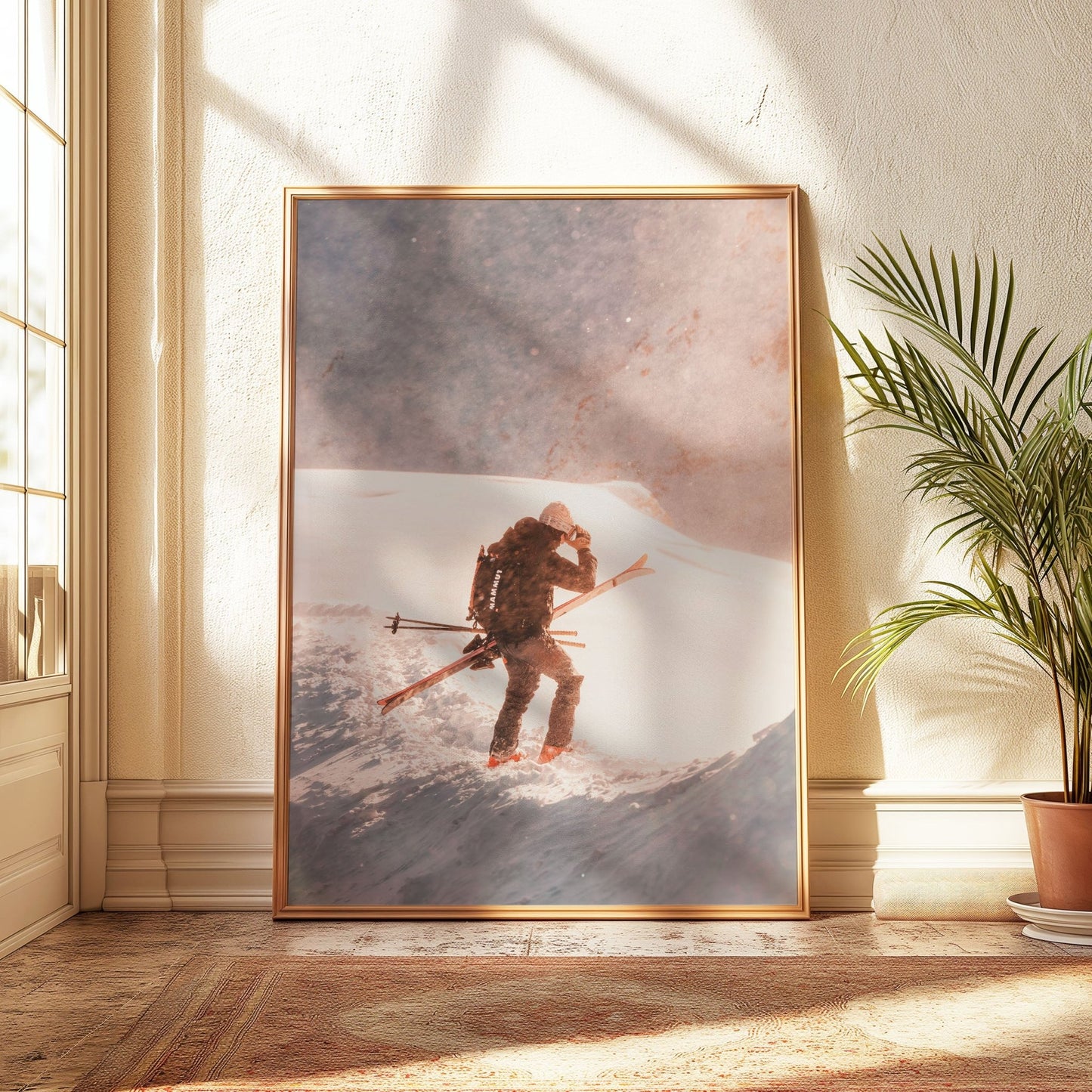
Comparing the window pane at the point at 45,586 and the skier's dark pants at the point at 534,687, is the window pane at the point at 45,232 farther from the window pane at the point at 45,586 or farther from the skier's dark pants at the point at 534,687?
the skier's dark pants at the point at 534,687

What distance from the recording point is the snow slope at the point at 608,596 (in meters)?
3.14

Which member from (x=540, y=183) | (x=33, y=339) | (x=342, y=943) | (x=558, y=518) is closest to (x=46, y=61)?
(x=33, y=339)

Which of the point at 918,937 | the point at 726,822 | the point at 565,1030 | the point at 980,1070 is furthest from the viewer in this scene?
the point at 726,822

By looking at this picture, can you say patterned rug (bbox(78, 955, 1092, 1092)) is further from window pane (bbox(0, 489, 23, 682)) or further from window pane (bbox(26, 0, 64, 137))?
window pane (bbox(26, 0, 64, 137))

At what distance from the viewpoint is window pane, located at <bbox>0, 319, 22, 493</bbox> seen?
2.87 m

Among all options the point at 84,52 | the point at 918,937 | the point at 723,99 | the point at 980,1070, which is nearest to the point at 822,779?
the point at 918,937

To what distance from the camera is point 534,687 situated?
3.15m

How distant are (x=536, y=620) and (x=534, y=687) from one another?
0.65ft

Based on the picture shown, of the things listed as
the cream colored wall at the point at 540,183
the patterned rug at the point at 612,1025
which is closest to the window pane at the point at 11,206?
the cream colored wall at the point at 540,183

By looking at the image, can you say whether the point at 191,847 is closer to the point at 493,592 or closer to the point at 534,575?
the point at 493,592

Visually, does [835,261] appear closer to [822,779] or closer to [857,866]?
[822,779]

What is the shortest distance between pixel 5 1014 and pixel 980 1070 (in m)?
2.06

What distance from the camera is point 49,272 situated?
3.10 meters

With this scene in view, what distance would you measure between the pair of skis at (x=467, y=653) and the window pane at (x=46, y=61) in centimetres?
178
